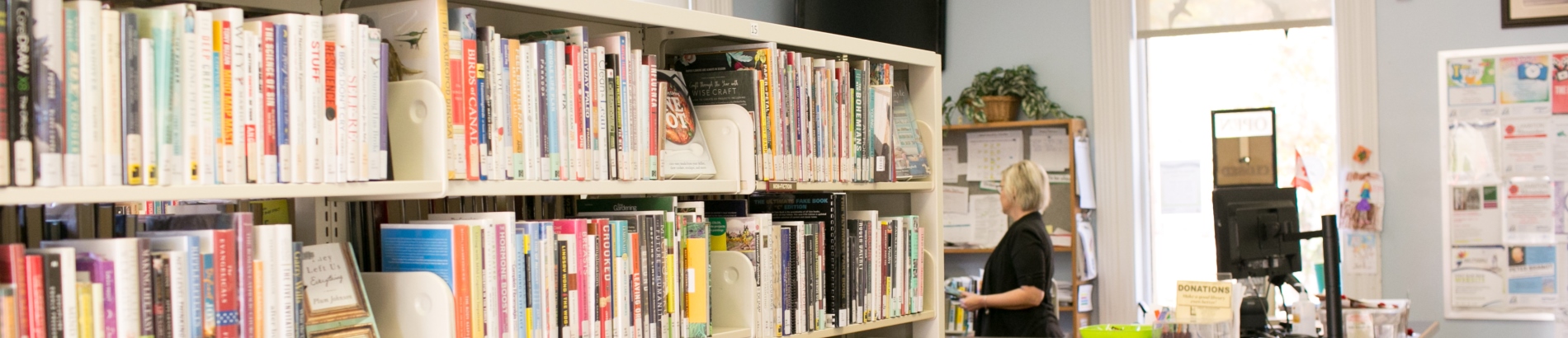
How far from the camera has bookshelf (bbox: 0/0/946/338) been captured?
1520 mm

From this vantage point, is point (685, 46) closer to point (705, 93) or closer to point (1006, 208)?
point (705, 93)

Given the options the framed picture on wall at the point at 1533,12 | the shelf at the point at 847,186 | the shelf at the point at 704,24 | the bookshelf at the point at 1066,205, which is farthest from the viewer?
the bookshelf at the point at 1066,205

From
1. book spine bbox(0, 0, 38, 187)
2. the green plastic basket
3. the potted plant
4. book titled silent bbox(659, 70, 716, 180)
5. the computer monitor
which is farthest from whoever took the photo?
the potted plant

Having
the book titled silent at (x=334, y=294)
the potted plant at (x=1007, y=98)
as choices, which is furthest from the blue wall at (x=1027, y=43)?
the book titled silent at (x=334, y=294)

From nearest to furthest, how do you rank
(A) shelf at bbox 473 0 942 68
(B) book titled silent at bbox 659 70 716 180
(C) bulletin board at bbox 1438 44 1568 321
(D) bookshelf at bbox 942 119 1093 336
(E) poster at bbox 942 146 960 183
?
1. (A) shelf at bbox 473 0 942 68
2. (B) book titled silent at bbox 659 70 716 180
3. (C) bulletin board at bbox 1438 44 1568 321
4. (D) bookshelf at bbox 942 119 1093 336
5. (E) poster at bbox 942 146 960 183

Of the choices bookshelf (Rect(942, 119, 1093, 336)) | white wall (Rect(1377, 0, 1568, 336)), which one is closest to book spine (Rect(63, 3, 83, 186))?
bookshelf (Rect(942, 119, 1093, 336))

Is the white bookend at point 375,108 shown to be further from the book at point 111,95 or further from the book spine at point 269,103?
Result: the book at point 111,95

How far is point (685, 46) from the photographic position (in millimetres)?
2496

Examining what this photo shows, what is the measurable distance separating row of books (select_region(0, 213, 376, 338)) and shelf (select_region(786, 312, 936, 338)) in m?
1.09

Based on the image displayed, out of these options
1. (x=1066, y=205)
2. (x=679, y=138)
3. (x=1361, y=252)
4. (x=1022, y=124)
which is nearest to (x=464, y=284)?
(x=679, y=138)

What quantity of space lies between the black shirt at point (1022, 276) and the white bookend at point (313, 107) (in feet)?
9.15

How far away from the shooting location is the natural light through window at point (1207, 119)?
531cm

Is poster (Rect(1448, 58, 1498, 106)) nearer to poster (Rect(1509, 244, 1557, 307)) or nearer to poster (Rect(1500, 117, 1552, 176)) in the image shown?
poster (Rect(1500, 117, 1552, 176))

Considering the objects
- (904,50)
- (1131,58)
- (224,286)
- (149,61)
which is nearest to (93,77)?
(149,61)
